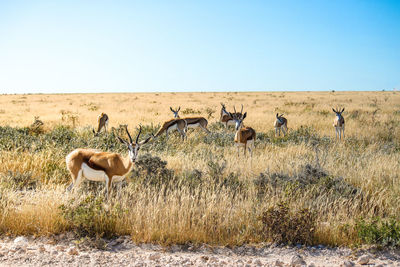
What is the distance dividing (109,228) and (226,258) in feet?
5.69

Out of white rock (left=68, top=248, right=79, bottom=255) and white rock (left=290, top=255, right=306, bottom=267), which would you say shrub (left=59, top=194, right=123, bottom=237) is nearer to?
white rock (left=68, top=248, right=79, bottom=255)

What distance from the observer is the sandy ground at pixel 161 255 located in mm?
3926

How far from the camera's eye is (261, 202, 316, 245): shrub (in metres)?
4.54

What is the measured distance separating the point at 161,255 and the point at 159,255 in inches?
1.8

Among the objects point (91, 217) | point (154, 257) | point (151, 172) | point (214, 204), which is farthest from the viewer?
point (151, 172)

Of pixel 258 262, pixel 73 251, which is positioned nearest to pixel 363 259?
pixel 258 262

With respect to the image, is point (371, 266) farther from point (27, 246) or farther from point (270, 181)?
point (27, 246)

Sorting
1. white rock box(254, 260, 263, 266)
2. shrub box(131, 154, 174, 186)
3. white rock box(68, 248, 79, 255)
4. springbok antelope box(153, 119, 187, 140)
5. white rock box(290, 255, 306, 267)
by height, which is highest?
springbok antelope box(153, 119, 187, 140)

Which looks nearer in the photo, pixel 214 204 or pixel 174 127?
pixel 214 204

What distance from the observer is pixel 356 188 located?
20.5 ft

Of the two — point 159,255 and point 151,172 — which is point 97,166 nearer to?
point 151,172

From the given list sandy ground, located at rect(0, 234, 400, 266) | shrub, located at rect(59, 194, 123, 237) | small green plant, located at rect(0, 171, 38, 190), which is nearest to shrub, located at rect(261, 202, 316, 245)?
sandy ground, located at rect(0, 234, 400, 266)

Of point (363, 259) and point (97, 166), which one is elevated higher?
point (97, 166)

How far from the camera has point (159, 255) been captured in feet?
13.3
